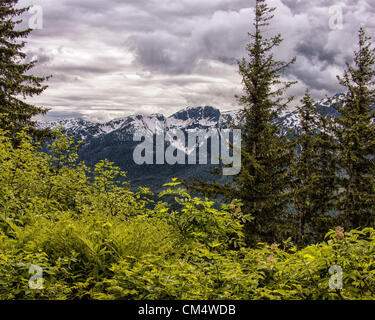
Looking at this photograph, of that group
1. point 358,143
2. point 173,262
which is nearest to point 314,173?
point 358,143

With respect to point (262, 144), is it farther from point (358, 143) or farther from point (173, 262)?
point (173, 262)

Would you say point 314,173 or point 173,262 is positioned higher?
point 314,173

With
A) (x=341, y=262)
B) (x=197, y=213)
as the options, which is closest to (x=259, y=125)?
(x=197, y=213)

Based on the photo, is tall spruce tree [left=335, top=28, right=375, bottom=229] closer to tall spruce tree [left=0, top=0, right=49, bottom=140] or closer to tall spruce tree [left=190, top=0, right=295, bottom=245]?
tall spruce tree [left=190, top=0, right=295, bottom=245]

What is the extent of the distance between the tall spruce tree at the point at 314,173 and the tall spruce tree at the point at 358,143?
1.51 m

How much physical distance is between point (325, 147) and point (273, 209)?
782 cm

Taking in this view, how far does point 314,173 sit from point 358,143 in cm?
401

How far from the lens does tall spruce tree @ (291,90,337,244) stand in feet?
77.5

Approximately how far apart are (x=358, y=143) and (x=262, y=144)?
269 inches

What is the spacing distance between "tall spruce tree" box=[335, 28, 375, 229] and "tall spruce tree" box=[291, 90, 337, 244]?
59.3 inches

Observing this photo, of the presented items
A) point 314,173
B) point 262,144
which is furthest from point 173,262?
point 314,173

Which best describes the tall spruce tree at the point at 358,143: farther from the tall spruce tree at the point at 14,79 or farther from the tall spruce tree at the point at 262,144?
the tall spruce tree at the point at 14,79

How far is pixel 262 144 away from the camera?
64.2ft

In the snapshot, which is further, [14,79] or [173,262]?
[14,79]
